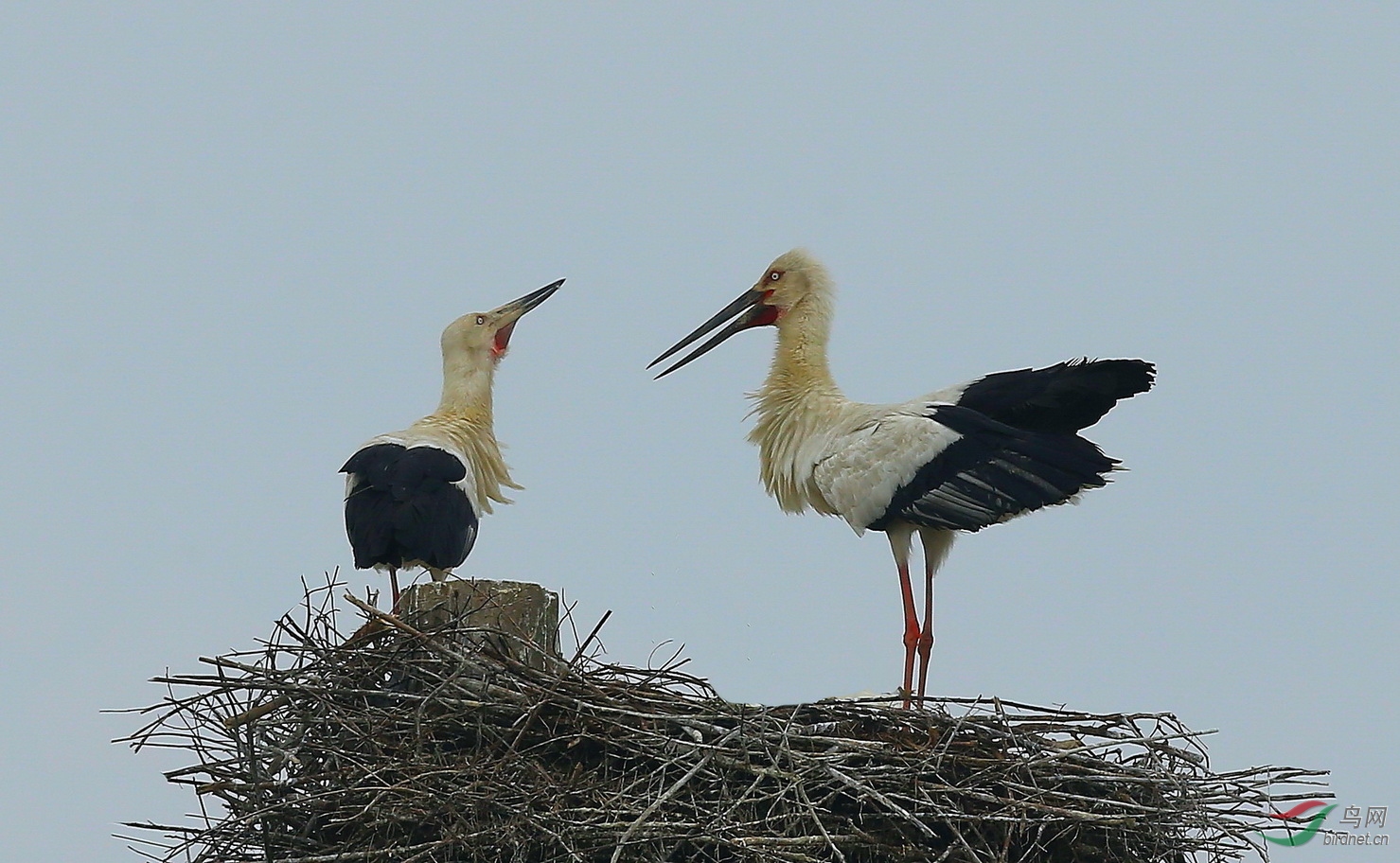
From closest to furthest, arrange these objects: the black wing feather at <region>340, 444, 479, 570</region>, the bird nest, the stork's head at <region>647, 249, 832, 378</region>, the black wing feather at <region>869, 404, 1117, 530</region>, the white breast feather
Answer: the bird nest < the black wing feather at <region>869, 404, 1117, 530</region> < the white breast feather < the black wing feather at <region>340, 444, 479, 570</region> < the stork's head at <region>647, 249, 832, 378</region>

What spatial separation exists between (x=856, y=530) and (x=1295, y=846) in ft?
7.94

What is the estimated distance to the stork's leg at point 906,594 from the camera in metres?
7.56

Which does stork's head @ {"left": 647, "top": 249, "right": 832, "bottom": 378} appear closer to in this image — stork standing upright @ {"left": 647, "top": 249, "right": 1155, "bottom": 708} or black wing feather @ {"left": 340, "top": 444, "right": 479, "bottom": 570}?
stork standing upright @ {"left": 647, "top": 249, "right": 1155, "bottom": 708}

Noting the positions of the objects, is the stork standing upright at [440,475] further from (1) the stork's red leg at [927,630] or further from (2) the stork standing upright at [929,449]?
(1) the stork's red leg at [927,630]

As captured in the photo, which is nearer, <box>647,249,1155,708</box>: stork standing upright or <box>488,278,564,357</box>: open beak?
<box>647,249,1155,708</box>: stork standing upright

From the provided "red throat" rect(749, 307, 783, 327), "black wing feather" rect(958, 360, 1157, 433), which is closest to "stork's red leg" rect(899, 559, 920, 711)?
"black wing feather" rect(958, 360, 1157, 433)

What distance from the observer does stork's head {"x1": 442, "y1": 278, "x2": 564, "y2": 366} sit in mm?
8953

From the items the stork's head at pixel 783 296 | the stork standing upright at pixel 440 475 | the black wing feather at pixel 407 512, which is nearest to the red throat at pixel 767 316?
the stork's head at pixel 783 296

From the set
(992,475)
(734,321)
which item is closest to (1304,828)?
(992,475)

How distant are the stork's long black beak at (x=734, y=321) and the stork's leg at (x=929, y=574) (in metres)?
1.50

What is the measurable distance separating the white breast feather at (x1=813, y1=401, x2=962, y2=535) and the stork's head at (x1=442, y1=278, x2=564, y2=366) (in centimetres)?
200

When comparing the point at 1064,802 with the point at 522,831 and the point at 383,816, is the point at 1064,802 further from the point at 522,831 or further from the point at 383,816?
the point at 383,816

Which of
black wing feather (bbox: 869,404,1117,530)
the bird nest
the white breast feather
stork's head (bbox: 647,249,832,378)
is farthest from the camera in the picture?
stork's head (bbox: 647,249,832,378)

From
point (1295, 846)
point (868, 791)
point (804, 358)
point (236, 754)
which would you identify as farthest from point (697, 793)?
point (804, 358)
